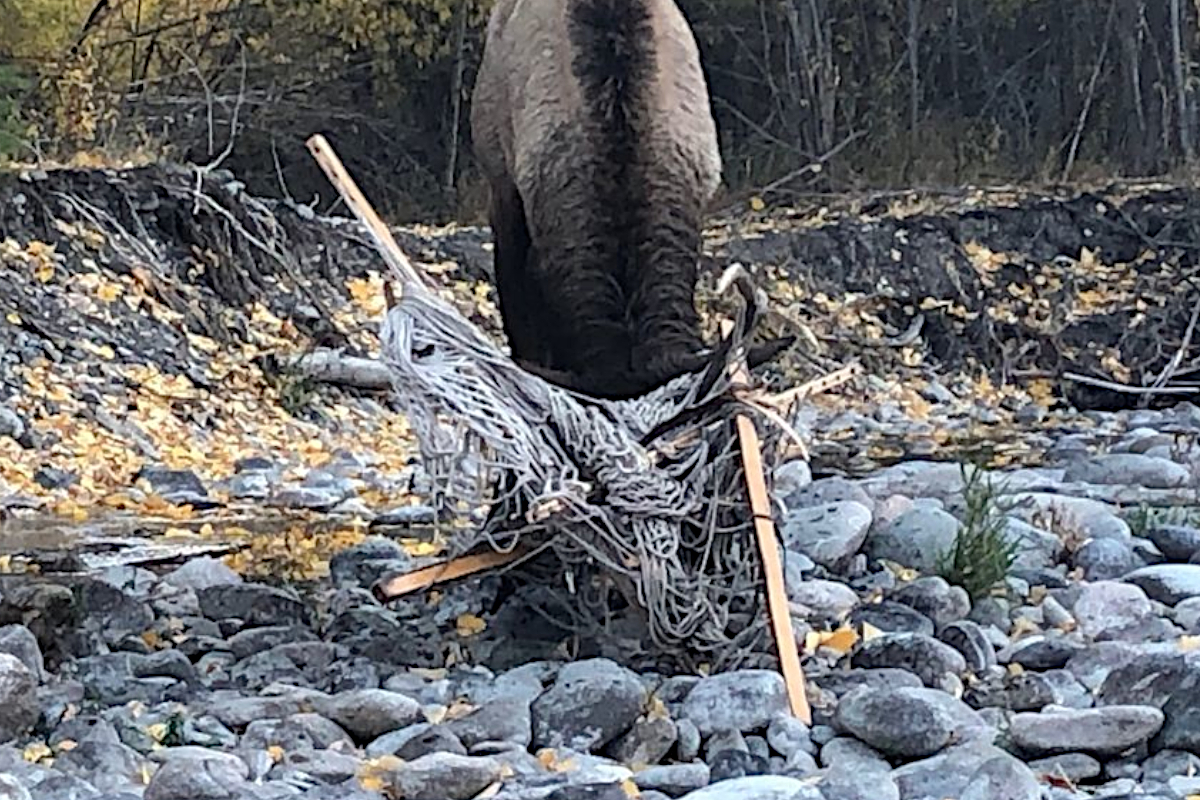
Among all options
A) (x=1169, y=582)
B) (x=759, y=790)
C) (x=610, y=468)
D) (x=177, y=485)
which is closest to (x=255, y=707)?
(x=610, y=468)

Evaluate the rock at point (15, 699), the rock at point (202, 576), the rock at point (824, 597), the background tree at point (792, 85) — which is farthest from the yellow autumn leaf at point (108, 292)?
the rock at point (15, 699)

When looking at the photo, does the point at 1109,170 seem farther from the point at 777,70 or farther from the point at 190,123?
the point at 190,123

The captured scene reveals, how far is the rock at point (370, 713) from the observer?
14.6 ft

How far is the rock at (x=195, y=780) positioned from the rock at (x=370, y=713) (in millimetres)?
471

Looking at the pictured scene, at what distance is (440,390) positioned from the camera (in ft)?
15.5

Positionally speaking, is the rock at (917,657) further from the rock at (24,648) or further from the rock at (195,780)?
the rock at (24,648)

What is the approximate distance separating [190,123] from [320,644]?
8460mm

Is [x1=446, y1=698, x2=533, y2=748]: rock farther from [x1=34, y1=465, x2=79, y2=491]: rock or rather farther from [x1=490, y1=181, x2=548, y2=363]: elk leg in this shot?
[x1=34, y1=465, x2=79, y2=491]: rock

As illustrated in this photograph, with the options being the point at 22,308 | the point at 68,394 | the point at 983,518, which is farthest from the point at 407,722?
the point at 22,308

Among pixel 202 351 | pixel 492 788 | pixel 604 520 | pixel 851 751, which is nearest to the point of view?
pixel 492 788

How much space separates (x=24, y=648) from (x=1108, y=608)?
2.70 m

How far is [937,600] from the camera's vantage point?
5.45 meters

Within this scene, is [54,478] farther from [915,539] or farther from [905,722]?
[905,722]

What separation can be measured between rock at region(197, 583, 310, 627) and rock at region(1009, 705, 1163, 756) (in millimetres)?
2128
